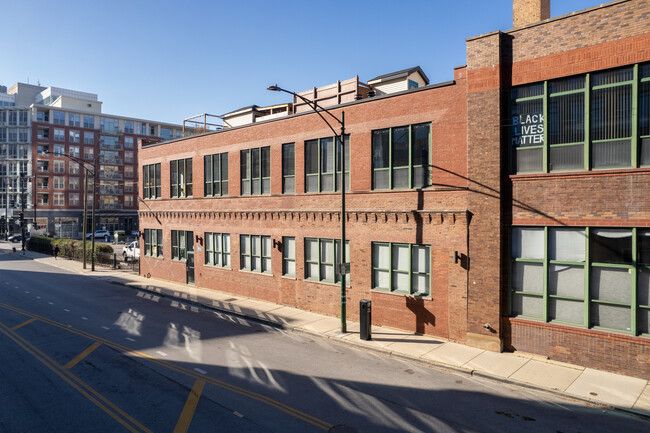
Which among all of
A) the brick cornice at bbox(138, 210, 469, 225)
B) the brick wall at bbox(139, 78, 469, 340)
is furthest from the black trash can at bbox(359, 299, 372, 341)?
the brick cornice at bbox(138, 210, 469, 225)

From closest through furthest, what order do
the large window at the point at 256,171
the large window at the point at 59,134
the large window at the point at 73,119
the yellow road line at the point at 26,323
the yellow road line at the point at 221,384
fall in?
the yellow road line at the point at 221,384 → the yellow road line at the point at 26,323 → the large window at the point at 256,171 → the large window at the point at 59,134 → the large window at the point at 73,119

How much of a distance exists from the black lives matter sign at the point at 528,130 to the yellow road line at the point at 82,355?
15372mm

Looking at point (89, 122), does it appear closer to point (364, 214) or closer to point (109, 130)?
point (109, 130)

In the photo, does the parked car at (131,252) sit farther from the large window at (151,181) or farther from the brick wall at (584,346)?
the brick wall at (584,346)

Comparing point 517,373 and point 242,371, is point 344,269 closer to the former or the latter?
point 242,371

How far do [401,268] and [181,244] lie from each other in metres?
16.8

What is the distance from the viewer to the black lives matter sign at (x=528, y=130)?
43.9 ft

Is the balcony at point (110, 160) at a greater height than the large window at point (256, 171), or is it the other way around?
the balcony at point (110, 160)

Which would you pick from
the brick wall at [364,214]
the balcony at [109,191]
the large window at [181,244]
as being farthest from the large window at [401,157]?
the balcony at [109,191]

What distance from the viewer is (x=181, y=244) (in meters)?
27.9

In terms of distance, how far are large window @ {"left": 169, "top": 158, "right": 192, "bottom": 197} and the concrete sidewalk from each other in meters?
8.69

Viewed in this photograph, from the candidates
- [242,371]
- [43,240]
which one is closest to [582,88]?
[242,371]

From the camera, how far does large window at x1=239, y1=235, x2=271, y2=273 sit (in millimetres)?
22234

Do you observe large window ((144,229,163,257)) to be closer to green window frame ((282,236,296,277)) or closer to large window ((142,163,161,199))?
large window ((142,163,161,199))
